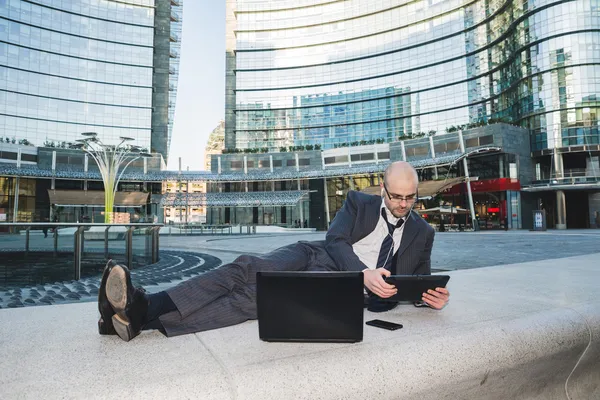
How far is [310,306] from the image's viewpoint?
6.28ft

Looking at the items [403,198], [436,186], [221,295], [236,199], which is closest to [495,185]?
[436,186]

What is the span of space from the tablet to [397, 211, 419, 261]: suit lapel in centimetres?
41

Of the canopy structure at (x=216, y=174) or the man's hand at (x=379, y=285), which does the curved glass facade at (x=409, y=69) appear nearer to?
the canopy structure at (x=216, y=174)

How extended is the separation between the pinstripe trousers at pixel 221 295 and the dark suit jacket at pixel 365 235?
330 mm

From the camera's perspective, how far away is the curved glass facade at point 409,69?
114ft

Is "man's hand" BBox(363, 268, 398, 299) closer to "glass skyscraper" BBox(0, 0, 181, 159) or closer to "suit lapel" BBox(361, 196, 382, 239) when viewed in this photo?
"suit lapel" BBox(361, 196, 382, 239)

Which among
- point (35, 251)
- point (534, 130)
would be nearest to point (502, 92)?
point (534, 130)

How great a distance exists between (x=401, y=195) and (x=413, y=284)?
64cm

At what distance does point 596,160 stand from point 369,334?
41.3 metres

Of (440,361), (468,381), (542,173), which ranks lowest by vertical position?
(468,381)

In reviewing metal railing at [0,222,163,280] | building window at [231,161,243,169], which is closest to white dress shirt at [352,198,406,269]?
metal railing at [0,222,163,280]

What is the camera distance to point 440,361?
192cm

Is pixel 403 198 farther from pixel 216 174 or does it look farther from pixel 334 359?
pixel 216 174

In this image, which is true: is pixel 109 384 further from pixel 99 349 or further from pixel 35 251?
pixel 35 251
